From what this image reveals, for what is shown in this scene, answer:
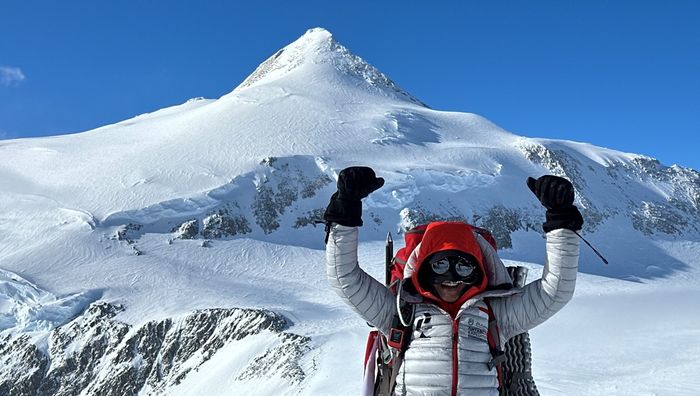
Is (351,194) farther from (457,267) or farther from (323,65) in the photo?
(323,65)

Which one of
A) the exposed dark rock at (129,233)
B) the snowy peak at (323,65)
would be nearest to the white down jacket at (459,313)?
the exposed dark rock at (129,233)

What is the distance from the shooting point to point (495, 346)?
4.17 metres

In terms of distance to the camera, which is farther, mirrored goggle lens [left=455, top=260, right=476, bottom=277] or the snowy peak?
the snowy peak

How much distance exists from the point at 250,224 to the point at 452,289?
5504 cm

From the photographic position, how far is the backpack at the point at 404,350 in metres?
4.21

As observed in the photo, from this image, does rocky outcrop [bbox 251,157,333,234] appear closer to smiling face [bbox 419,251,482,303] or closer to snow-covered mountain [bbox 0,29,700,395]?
snow-covered mountain [bbox 0,29,700,395]

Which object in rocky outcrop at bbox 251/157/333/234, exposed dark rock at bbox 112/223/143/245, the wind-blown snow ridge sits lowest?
the wind-blown snow ridge

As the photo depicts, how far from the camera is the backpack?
4.21 metres

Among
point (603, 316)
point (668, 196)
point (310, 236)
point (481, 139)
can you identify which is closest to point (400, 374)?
point (603, 316)

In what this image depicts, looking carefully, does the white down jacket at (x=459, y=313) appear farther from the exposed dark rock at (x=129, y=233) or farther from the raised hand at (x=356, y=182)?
the exposed dark rock at (x=129, y=233)

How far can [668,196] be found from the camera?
83500mm

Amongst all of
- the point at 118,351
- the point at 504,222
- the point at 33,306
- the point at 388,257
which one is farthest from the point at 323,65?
the point at 388,257

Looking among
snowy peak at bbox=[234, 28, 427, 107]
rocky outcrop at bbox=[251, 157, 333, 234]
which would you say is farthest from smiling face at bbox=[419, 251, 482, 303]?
snowy peak at bbox=[234, 28, 427, 107]

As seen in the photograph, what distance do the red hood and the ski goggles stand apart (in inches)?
2.6
